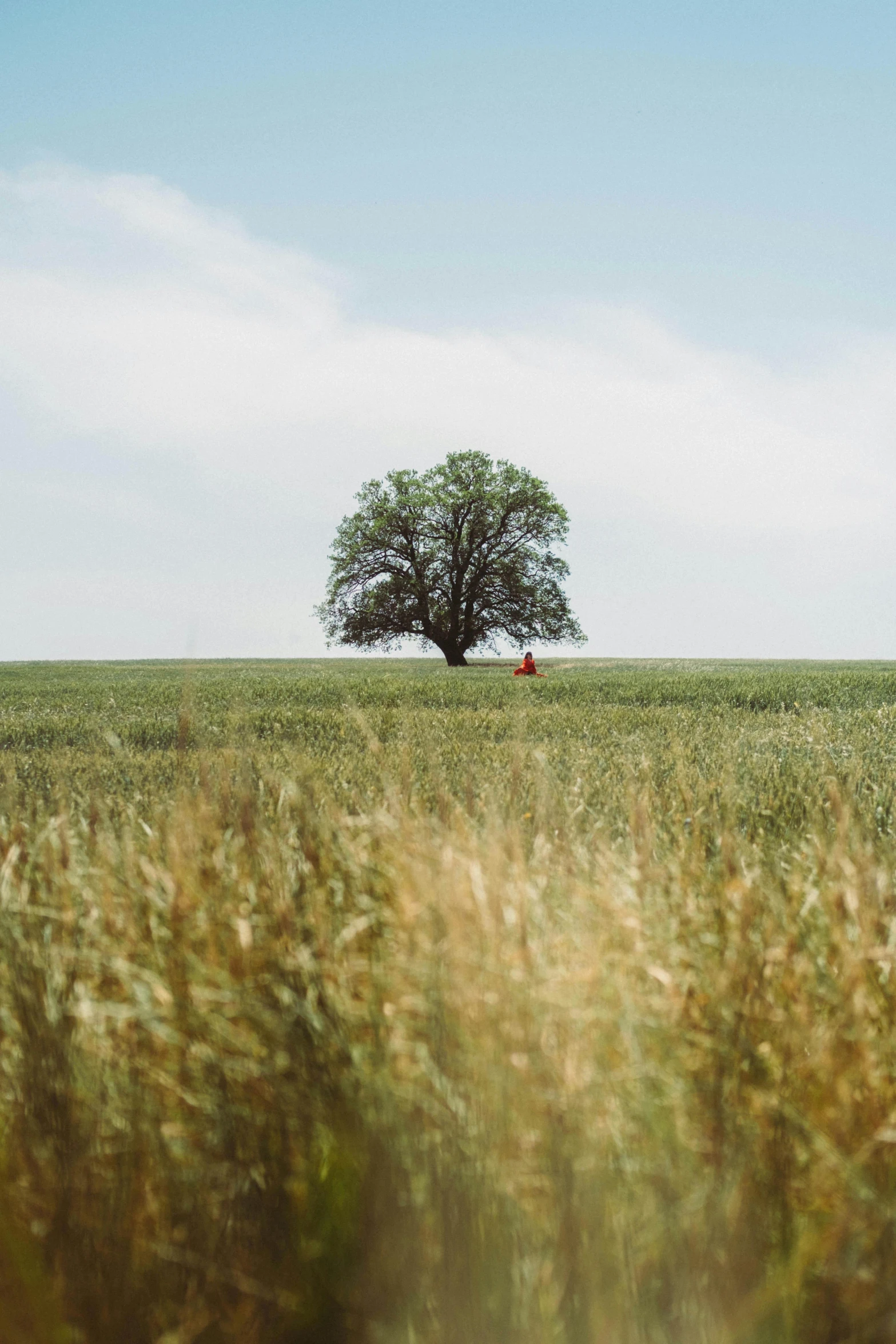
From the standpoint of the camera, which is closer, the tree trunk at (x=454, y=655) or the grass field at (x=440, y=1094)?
the grass field at (x=440, y=1094)

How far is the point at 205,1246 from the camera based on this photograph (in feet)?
4.93

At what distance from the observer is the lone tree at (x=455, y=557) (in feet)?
132

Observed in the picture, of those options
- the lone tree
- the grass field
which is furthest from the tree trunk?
the grass field

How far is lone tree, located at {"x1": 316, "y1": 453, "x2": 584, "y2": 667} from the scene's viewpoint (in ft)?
132

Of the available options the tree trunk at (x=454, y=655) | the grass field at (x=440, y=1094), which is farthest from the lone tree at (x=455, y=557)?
the grass field at (x=440, y=1094)

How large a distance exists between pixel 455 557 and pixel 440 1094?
3946 cm

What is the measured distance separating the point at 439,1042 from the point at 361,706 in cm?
757

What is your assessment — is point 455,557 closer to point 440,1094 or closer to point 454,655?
point 454,655

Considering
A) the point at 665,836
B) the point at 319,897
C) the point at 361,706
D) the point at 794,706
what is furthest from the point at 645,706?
the point at 319,897

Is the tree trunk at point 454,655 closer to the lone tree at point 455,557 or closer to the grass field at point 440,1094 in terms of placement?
the lone tree at point 455,557

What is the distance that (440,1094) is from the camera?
1.62 m

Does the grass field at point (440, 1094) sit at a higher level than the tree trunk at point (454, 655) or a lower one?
lower

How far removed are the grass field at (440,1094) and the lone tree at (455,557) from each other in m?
37.4

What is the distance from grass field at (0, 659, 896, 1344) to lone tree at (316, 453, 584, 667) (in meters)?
37.4
